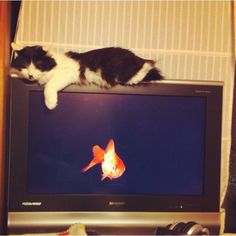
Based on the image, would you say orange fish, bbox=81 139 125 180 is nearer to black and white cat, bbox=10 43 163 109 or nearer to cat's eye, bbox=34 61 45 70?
black and white cat, bbox=10 43 163 109

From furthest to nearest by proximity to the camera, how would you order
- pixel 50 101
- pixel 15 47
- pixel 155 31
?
pixel 155 31, pixel 15 47, pixel 50 101

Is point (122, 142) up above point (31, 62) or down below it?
below

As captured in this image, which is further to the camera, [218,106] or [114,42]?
[114,42]

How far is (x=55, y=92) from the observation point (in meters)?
1.18

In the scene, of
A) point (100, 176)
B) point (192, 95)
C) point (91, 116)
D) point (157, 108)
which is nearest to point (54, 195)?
point (100, 176)

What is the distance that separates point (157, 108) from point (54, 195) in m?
0.50

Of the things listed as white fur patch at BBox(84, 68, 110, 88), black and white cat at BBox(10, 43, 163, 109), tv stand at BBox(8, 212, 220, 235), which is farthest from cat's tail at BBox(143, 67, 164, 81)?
tv stand at BBox(8, 212, 220, 235)

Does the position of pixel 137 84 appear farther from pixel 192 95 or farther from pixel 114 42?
pixel 114 42

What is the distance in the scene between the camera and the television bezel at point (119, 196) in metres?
1.18

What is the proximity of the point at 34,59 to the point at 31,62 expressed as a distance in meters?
0.02

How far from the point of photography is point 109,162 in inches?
48.2

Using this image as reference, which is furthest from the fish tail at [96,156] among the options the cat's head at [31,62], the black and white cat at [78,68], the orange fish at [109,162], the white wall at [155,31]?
the white wall at [155,31]

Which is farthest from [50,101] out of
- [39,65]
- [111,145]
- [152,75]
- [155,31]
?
[155,31]

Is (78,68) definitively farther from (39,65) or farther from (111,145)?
(111,145)
